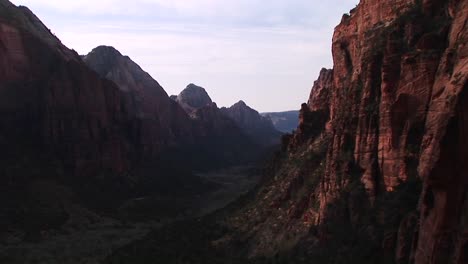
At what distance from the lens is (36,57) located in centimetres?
10906

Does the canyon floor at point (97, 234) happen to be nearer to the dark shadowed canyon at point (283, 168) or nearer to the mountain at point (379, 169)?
the dark shadowed canyon at point (283, 168)

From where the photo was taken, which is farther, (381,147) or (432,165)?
(381,147)

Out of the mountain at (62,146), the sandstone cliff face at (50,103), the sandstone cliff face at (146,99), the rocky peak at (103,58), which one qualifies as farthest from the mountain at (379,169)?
the rocky peak at (103,58)

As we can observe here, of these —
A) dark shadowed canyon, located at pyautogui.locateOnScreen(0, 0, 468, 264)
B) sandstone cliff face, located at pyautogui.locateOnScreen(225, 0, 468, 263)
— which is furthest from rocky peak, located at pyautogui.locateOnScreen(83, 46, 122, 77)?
sandstone cliff face, located at pyautogui.locateOnScreen(225, 0, 468, 263)

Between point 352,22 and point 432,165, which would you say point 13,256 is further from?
point 432,165

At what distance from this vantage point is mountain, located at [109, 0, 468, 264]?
87.8ft

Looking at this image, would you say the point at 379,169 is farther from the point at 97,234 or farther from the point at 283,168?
the point at 97,234

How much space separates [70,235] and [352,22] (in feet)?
143

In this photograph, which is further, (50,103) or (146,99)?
(146,99)

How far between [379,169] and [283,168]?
30.0m

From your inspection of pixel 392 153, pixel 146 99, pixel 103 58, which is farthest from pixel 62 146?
pixel 392 153

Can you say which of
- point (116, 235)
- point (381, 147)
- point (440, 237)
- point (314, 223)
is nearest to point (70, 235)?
point (116, 235)

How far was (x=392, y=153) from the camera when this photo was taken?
1519 inches

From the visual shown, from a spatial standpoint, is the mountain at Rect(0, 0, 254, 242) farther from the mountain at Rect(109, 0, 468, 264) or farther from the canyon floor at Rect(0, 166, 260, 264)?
the mountain at Rect(109, 0, 468, 264)
